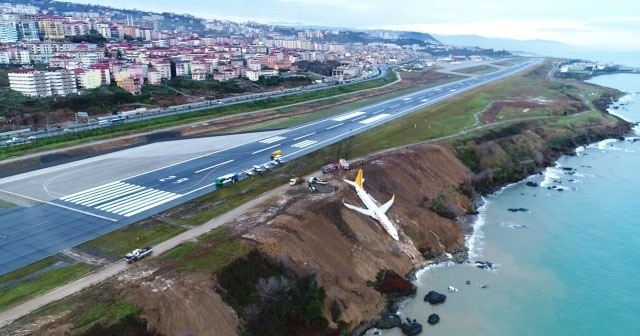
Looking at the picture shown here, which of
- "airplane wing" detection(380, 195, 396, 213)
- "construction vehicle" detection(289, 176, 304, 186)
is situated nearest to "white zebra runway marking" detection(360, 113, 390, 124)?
"construction vehicle" detection(289, 176, 304, 186)

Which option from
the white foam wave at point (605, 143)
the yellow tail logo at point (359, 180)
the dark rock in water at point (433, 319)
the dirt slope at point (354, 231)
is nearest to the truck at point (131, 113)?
the dirt slope at point (354, 231)

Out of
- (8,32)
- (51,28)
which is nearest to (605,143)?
(51,28)

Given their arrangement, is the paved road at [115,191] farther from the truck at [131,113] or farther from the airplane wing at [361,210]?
the truck at [131,113]

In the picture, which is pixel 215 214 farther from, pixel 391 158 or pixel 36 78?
pixel 36 78

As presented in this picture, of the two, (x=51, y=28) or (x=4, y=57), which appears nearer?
(x=4, y=57)

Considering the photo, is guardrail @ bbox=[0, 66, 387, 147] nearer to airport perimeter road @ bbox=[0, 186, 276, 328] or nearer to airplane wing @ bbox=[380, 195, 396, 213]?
airport perimeter road @ bbox=[0, 186, 276, 328]

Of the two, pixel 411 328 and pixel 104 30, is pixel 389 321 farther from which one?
pixel 104 30
